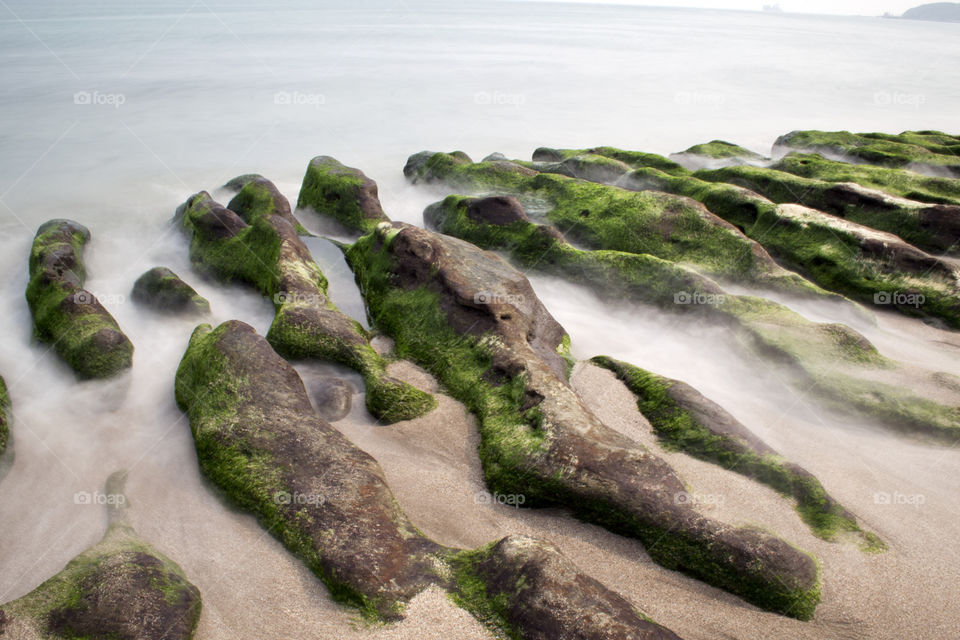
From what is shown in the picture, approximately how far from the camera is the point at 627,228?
471 inches

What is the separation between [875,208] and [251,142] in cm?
2237

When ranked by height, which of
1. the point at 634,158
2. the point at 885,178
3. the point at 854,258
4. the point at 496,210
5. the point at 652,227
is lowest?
the point at 854,258

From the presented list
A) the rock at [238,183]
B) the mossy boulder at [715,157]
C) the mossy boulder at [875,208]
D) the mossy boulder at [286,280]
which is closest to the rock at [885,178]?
the mossy boulder at [875,208]

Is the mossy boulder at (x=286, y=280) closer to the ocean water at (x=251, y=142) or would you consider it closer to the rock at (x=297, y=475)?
the ocean water at (x=251, y=142)

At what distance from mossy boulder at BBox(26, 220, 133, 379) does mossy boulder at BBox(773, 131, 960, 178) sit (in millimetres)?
19774

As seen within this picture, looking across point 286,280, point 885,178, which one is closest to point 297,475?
point 286,280

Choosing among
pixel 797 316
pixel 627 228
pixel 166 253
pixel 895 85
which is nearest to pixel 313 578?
pixel 797 316

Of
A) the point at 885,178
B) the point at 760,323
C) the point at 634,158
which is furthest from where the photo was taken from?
the point at 634,158

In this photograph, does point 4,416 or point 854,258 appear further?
point 854,258

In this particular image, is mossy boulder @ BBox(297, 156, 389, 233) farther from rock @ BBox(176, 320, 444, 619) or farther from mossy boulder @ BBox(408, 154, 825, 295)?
rock @ BBox(176, 320, 444, 619)

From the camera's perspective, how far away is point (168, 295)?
9742mm

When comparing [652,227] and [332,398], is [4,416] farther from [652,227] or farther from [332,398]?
[652,227]

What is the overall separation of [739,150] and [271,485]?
66.2ft

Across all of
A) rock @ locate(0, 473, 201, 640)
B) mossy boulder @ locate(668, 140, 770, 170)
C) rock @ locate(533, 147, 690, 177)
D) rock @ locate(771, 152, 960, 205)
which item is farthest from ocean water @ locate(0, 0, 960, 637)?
mossy boulder @ locate(668, 140, 770, 170)
